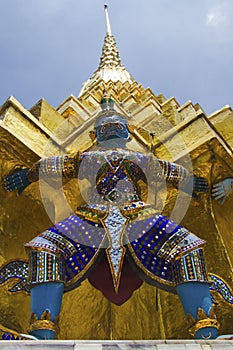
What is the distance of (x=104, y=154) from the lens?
4.48 metres

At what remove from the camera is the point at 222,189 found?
4.95 metres

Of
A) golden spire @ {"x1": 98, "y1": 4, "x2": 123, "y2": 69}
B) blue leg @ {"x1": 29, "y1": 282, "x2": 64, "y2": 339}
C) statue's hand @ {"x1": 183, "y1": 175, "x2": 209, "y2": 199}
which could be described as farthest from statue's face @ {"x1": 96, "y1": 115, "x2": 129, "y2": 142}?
golden spire @ {"x1": 98, "y1": 4, "x2": 123, "y2": 69}

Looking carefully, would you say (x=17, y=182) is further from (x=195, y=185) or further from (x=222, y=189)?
(x=222, y=189)

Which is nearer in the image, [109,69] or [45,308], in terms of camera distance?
[45,308]

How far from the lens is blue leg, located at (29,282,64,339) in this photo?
321 cm

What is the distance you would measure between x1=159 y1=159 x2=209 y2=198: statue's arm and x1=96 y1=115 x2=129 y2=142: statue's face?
0.57 metres

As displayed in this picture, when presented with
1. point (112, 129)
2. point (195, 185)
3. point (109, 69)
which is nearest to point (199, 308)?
point (195, 185)

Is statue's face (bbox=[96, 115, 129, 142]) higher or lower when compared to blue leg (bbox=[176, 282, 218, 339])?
higher

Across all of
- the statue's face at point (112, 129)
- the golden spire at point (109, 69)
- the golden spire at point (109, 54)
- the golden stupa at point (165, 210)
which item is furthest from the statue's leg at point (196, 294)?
the golden spire at point (109, 54)

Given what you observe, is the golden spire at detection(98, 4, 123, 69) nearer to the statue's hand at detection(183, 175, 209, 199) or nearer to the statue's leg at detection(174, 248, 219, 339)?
the statue's hand at detection(183, 175, 209, 199)

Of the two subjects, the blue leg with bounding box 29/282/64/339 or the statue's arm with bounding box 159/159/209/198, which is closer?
the blue leg with bounding box 29/282/64/339

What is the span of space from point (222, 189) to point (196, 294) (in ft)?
5.62

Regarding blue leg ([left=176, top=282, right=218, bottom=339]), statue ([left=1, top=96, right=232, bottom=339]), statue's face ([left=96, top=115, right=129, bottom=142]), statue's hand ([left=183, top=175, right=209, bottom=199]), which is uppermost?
statue's face ([left=96, top=115, right=129, bottom=142])

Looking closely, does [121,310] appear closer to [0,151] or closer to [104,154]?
[104,154]
